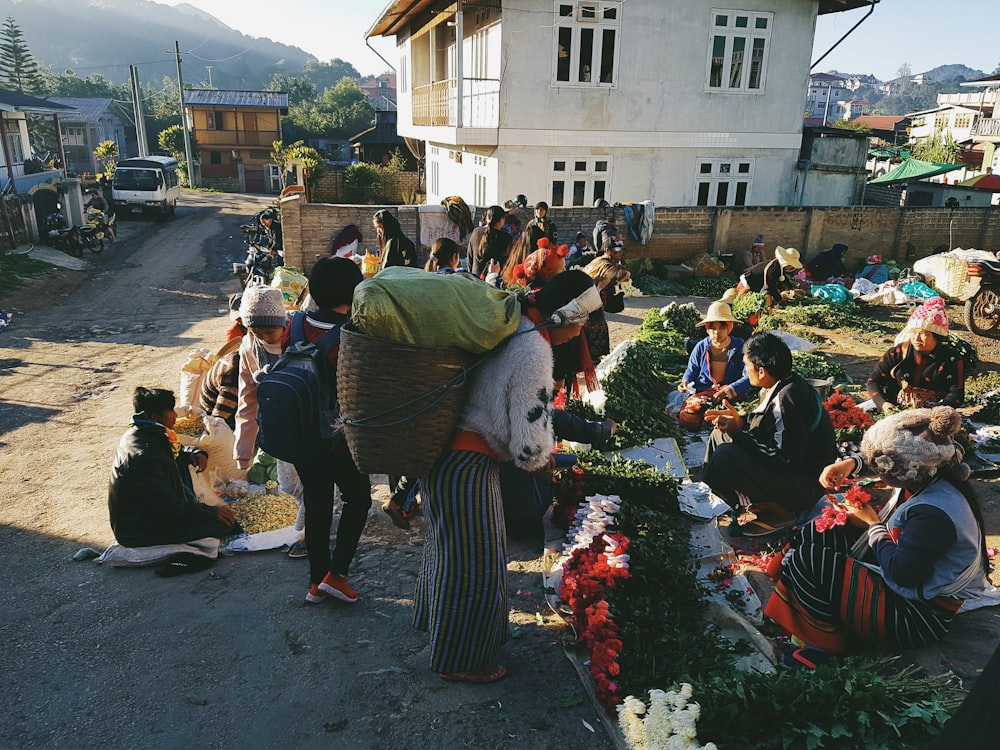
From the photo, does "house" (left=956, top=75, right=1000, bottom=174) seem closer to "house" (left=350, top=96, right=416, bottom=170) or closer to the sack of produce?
"house" (left=350, top=96, right=416, bottom=170)

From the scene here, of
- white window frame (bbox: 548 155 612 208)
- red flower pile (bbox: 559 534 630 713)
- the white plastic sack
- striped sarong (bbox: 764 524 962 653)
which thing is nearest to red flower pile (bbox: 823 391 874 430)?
the white plastic sack

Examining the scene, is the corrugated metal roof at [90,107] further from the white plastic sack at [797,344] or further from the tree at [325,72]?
the tree at [325,72]

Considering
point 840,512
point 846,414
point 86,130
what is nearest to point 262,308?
point 840,512

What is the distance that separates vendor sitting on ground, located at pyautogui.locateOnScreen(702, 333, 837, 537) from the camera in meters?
4.27

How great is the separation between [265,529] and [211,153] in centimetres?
4495

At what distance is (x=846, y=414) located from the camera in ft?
19.9

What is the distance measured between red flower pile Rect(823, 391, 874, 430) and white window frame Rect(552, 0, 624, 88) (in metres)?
11.7

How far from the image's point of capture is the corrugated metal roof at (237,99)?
143 ft

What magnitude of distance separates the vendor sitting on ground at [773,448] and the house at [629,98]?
12600mm

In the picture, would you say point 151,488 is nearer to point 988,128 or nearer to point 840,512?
point 840,512

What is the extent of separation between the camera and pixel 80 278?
1492 centimetres

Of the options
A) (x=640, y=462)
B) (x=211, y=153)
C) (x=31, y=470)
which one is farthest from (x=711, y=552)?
(x=211, y=153)

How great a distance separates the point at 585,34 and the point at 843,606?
15174 millimetres

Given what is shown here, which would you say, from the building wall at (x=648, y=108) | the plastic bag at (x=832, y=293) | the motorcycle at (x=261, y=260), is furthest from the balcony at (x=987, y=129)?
the motorcycle at (x=261, y=260)
